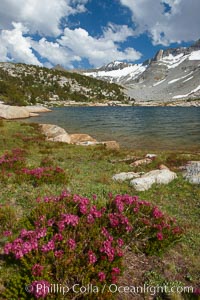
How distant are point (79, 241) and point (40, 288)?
1380mm

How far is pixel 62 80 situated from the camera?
193500 mm

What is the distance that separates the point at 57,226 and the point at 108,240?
1299 millimetres

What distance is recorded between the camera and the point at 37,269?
4742 millimetres

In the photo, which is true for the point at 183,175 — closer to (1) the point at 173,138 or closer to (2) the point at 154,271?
(2) the point at 154,271

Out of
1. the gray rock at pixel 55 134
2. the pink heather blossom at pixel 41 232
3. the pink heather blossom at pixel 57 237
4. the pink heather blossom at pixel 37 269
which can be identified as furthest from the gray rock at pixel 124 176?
the gray rock at pixel 55 134

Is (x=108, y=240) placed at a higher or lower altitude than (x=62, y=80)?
lower

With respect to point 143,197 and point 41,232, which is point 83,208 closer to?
point 41,232

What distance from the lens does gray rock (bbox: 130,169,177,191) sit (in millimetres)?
11070

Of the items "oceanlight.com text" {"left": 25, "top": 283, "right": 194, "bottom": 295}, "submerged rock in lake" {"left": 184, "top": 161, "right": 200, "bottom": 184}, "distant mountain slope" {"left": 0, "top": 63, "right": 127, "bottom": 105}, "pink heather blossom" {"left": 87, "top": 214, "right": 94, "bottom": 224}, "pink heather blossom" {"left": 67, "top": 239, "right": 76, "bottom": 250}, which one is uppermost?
"distant mountain slope" {"left": 0, "top": 63, "right": 127, "bottom": 105}

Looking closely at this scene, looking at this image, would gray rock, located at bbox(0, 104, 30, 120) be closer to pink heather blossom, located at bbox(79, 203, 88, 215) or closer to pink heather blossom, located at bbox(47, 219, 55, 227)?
pink heather blossom, located at bbox(79, 203, 88, 215)

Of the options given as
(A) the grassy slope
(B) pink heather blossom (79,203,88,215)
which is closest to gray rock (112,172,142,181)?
(A) the grassy slope

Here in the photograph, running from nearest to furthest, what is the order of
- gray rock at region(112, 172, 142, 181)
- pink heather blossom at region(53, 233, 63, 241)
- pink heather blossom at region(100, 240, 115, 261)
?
pink heather blossom at region(100, 240, 115, 261) < pink heather blossom at region(53, 233, 63, 241) < gray rock at region(112, 172, 142, 181)

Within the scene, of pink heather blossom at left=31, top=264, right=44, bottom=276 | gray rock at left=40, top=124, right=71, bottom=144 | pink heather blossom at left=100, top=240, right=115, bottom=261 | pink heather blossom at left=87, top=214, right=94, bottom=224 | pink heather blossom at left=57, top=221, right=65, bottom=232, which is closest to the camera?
pink heather blossom at left=31, top=264, right=44, bottom=276

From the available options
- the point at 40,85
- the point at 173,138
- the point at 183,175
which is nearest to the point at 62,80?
the point at 40,85
